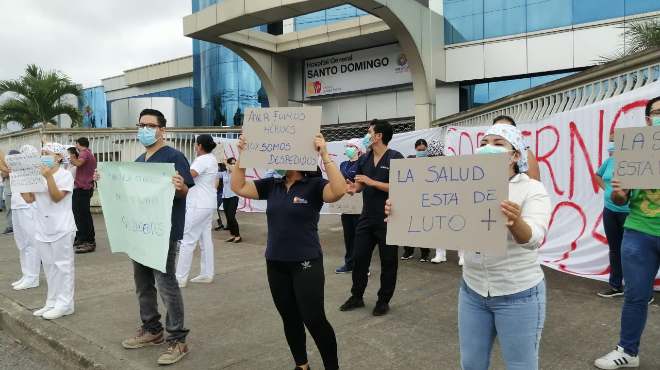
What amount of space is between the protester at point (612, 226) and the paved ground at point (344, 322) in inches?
9.4

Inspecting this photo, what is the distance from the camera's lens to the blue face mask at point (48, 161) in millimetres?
4832

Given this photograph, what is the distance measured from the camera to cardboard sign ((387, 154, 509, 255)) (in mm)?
2297

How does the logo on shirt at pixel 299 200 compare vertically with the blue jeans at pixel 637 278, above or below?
above

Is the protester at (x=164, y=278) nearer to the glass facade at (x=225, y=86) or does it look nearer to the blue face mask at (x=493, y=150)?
the blue face mask at (x=493, y=150)

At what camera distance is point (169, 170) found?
3865 millimetres

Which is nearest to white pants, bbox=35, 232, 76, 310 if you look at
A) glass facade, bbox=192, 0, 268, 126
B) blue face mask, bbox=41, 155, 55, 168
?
blue face mask, bbox=41, 155, 55, 168

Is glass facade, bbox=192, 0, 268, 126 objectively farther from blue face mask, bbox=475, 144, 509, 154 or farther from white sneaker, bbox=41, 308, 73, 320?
blue face mask, bbox=475, 144, 509, 154

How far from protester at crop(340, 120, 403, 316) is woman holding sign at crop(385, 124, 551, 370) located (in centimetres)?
243

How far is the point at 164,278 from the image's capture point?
3.91 metres

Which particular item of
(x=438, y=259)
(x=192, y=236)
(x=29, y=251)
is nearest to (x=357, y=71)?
(x=438, y=259)

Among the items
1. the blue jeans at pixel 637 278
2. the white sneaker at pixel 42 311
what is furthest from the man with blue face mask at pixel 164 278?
the blue jeans at pixel 637 278

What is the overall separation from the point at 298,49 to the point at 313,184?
52.3 feet

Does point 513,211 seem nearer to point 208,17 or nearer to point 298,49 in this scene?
point 208,17

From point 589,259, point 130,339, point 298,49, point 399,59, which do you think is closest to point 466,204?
point 130,339
